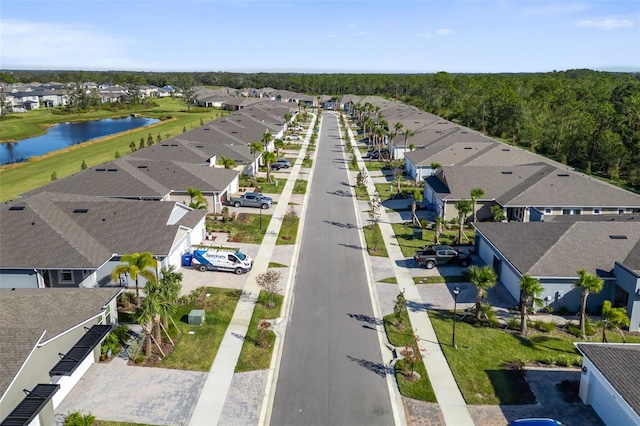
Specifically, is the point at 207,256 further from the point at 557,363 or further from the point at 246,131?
the point at 246,131

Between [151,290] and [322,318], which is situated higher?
[151,290]

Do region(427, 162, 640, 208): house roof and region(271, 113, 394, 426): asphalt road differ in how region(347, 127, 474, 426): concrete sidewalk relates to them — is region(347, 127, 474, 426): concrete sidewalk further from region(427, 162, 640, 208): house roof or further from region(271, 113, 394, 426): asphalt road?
region(427, 162, 640, 208): house roof

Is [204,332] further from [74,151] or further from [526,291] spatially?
[74,151]

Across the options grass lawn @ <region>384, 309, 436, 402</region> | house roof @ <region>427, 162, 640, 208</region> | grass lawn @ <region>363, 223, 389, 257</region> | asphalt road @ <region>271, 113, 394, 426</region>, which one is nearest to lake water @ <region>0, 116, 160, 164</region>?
grass lawn @ <region>363, 223, 389, 257</region>

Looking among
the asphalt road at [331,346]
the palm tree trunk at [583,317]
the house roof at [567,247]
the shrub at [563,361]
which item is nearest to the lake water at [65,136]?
the asphalt road at [331,346]

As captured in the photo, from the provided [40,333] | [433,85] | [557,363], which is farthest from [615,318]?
[433,85]
